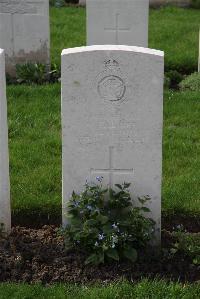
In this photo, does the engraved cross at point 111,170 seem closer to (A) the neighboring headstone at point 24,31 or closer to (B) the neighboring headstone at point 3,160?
(B) the neighboring headstone at point 3,160

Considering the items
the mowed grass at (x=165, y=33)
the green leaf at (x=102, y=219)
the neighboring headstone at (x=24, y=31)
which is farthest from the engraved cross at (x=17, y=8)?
the green leaf at (x=102, y=219)

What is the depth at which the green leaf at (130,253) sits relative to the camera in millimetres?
4430

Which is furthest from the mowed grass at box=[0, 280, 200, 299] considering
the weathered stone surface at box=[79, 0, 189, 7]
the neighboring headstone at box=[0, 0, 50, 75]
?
the weathered stone surface at box=[79, 0, 189, 7]

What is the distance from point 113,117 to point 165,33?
6863 mm

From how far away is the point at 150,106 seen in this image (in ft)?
14.8

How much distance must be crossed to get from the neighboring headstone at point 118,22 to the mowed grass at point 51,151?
88 cm

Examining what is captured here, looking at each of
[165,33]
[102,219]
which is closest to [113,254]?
[102,219]

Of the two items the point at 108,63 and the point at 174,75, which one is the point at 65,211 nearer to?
the point at 108,63

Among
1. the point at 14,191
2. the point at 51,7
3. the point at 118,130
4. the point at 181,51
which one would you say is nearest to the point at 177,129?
the point at 14,191

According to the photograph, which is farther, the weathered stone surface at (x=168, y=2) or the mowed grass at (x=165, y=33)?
the weathered stone surface at (x=168, y=2)

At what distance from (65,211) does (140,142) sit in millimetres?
669

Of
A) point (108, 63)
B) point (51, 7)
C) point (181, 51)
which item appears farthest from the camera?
point (51, 7)

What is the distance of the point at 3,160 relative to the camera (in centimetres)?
473

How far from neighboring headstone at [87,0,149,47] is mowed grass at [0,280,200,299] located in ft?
15.7
